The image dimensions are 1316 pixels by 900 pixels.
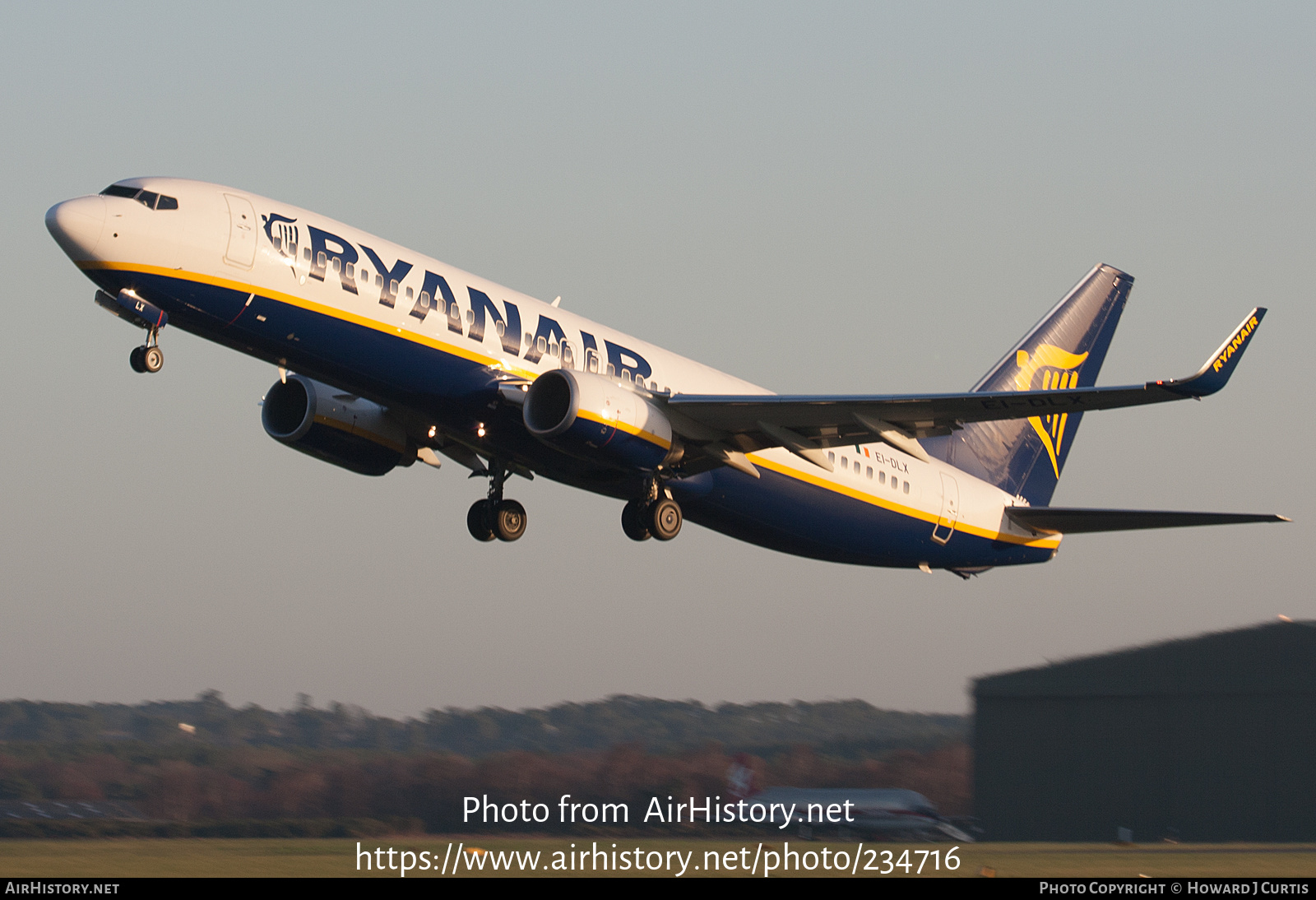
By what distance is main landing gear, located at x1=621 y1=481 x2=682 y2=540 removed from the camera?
29.5m

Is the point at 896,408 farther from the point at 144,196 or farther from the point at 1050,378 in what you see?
the point at 144,196

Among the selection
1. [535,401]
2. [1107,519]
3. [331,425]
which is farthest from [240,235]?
[1107,519]

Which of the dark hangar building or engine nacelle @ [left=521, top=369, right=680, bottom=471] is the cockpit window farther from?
the dark hangar building

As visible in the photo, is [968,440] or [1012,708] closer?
[968,440]

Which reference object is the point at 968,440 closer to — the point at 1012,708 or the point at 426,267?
the point at 1012,708

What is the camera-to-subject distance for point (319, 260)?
26.2m

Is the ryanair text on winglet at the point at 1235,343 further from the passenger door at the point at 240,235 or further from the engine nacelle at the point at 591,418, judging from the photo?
the passenger door at the point at 240,235

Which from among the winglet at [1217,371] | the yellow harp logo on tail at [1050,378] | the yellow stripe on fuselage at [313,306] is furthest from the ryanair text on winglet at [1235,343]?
the yellow stripe on fuselage at [313,306]

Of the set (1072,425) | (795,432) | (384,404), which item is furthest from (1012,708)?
(384,404)

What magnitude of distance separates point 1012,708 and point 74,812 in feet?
76.4

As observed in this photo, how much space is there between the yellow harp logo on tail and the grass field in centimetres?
1050

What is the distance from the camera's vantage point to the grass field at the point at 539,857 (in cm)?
2470

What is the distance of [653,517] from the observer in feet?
96.5

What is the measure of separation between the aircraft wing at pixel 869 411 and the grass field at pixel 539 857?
7935 millimetres
